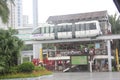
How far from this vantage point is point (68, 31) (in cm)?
3906

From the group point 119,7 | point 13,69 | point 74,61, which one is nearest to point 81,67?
point 74,61

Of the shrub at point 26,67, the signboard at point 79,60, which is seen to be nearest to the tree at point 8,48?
the shrub at point 26,67

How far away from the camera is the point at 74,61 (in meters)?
38.4

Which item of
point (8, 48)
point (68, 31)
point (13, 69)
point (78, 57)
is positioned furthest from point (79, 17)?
point (13, 69)

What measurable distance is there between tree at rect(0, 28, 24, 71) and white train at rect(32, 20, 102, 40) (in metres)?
16.2

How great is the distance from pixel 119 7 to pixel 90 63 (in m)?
32.7

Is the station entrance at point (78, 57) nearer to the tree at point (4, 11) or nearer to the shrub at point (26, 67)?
the shrub at point (26, 67)

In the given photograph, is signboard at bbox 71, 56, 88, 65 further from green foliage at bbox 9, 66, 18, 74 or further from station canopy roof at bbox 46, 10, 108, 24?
green foliage at bbox 9, 66, 18, 74

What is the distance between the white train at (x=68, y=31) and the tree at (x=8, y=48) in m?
16.2

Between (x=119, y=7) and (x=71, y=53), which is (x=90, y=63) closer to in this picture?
(x=71, y=53)

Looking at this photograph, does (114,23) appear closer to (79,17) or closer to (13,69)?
(79,17)

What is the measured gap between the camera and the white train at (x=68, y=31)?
1478 inches

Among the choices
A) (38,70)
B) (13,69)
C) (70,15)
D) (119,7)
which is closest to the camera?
(119,7)

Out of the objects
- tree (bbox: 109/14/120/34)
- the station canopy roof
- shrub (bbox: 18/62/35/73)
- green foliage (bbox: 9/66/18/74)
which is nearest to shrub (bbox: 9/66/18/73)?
green foliage (bbox: 9/66/18/74)
